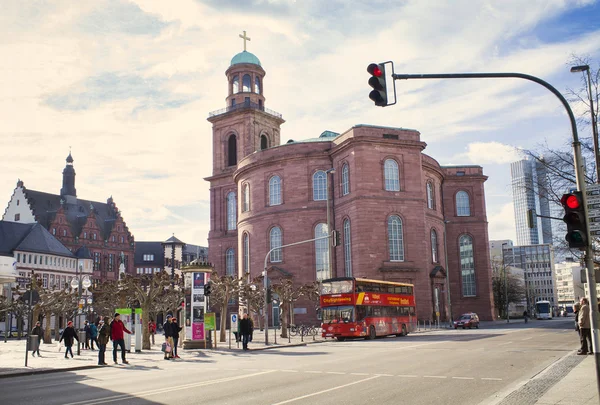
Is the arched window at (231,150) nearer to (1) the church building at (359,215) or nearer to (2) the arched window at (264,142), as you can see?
(1) the church building at (359,215)

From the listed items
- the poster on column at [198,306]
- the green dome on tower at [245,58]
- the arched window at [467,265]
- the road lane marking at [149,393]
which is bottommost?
the road lane marking at [149,393]

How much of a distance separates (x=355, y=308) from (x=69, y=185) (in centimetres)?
9083

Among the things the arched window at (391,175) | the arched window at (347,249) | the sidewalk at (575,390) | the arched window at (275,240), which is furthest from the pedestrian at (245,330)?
the arched window at (275,240)

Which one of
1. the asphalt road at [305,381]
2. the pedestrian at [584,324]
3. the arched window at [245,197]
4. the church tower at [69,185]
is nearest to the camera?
the asphalt road at [305,381]

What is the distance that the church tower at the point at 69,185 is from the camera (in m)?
111

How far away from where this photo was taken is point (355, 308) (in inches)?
1379

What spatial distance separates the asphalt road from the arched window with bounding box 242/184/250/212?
43839 millimetres

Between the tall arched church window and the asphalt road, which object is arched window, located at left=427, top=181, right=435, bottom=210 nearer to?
the tall arched church window

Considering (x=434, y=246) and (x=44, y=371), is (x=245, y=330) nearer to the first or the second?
(x=44, y=371)

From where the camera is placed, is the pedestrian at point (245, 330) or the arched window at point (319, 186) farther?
the arched window at point (319, 186)

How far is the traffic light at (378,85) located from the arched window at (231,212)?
62.3 m

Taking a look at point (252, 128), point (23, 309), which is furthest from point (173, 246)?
point (23, 309)

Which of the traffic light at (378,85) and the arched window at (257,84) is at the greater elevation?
the arched window at (257,84)

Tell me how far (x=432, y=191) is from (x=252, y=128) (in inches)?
979
